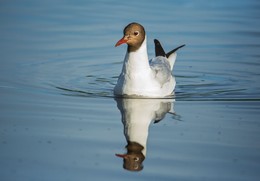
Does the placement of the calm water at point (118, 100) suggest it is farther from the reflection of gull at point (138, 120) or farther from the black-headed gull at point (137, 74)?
the black-headed gull at point (137, 74)

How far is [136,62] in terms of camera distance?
11586 mm

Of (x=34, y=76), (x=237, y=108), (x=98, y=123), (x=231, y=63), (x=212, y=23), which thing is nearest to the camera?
(x=98, y=123)

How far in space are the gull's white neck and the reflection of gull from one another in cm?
49

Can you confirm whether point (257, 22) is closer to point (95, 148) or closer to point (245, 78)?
point (245, 78)

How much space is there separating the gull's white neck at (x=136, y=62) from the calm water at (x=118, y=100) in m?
0.53

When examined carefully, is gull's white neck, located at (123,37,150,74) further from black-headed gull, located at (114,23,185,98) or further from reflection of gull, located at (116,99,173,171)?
reflection of gull, located at (116,99,173,171)

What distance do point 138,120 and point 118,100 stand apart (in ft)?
4.04

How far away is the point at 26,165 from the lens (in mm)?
8164

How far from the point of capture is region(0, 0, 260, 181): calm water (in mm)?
8297

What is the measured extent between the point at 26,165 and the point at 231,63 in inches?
267

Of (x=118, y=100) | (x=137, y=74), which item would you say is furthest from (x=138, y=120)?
(x=137, y=74)

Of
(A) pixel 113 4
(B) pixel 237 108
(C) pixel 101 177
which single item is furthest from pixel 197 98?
(A) pixel 113 4

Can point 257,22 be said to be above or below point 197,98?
above

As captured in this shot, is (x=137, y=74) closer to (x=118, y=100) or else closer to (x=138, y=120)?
(x=118, y=100)
